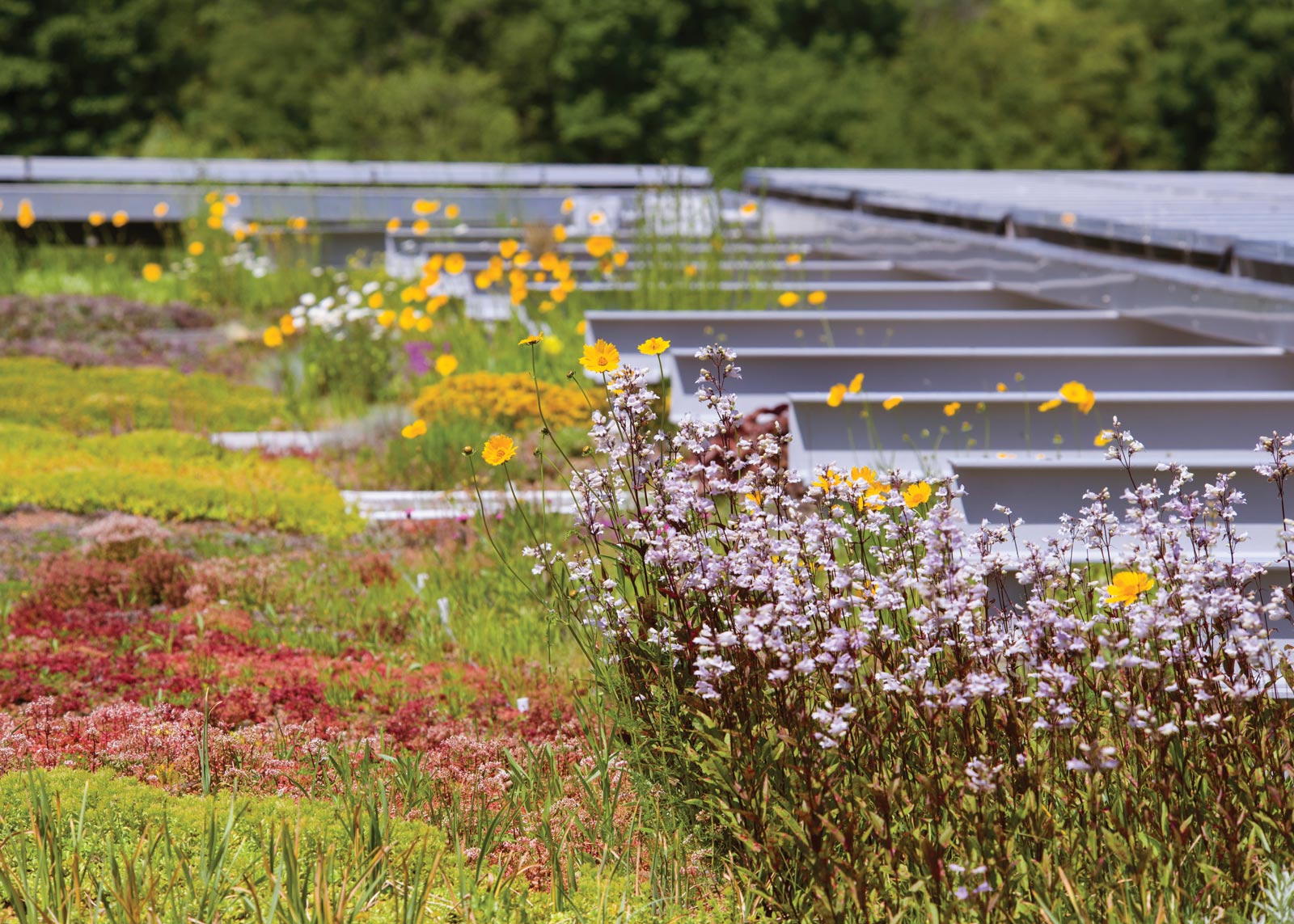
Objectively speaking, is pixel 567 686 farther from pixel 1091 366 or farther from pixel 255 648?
pixel 1091 366

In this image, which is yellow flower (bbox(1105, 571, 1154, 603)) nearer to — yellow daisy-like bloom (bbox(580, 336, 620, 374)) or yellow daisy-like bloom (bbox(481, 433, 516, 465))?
yellow daisy-like bloom (bbox(580, 336, 620, 374))

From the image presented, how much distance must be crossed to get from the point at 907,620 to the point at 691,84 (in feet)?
114

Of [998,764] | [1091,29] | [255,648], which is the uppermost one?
[1091,29]

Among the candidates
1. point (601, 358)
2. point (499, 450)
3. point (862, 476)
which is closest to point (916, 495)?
point (862, 476)

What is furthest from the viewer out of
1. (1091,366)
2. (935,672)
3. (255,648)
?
(1091,366)

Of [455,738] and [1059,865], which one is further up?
[1059,865]

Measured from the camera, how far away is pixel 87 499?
665cm

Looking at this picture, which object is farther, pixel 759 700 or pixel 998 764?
pixel 759 700

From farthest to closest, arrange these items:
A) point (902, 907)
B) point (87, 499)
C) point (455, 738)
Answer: point (87, 499), point (455, 738), point (902, 907)

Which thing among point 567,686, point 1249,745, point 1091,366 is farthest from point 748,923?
point 1091,366

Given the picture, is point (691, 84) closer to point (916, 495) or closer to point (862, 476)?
point (862, 476)

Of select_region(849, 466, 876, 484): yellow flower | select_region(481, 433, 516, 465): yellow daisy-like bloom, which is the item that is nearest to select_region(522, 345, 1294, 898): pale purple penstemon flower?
select_region(849, 466, 876, 484): yellow flower

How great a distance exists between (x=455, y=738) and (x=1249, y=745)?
207 cm

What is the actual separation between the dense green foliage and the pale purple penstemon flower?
2959 cm
